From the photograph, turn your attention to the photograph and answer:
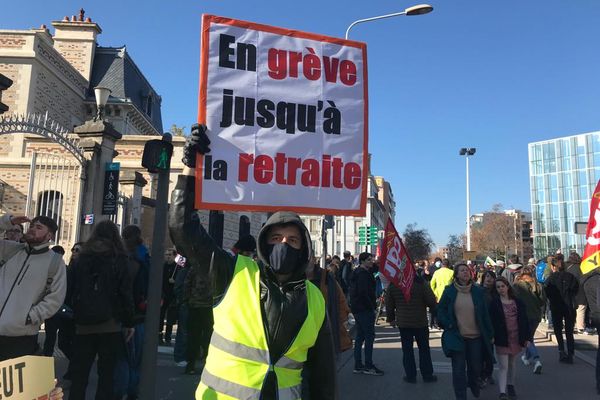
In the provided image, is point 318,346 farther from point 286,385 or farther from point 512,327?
point 512,327

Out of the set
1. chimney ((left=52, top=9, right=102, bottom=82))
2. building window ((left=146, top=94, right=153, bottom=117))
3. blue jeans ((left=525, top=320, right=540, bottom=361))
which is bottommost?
blue jeans ((left=525, top=320, right=540, bottom=361))

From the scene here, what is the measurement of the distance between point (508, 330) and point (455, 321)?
911 mm

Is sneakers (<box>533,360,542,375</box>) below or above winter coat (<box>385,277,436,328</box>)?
below

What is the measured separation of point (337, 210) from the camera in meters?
3.29

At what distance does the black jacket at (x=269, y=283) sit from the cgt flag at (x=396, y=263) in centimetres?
473

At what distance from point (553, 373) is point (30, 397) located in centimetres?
817

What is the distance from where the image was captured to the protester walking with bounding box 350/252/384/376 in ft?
25.1

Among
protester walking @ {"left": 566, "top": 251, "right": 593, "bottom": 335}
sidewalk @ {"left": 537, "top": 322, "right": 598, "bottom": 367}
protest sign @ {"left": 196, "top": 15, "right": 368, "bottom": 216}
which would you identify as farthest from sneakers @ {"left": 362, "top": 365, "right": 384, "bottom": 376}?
protester walking @ {"left": 566, "top": 251, "right": 593, "bottom": 335}

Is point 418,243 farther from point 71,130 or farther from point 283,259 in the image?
point 283,259

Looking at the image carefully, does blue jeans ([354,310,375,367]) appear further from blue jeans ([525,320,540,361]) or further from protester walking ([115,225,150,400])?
protester walking ([115,225,150,400])

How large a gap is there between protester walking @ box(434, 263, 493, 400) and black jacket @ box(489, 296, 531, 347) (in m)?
0.31

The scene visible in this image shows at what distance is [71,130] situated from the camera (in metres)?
25.7

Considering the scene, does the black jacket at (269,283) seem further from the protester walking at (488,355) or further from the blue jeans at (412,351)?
the blue jeans at (412,351)

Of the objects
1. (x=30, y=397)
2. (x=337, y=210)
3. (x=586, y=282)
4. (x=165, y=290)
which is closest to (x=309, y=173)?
(x=337, y=210)
